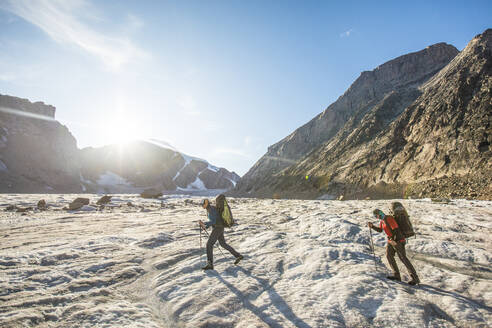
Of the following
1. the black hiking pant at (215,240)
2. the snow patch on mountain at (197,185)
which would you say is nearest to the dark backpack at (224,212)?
the black hiking pant at (215,240)

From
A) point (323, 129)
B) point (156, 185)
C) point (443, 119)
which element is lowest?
point (156, 185)

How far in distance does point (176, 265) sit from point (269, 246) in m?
3.49

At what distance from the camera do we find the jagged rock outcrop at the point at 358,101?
215 ft

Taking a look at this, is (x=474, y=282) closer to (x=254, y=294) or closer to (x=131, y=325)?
(x=254, y=294)

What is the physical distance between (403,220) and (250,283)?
14.5 feet

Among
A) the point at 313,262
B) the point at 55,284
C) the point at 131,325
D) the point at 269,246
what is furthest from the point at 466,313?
the point at 55,284

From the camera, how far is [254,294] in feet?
16.6

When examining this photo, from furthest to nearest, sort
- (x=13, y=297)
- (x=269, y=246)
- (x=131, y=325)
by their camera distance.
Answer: (x=269, y=246), (x=13, y=297), (x=131, y=325)

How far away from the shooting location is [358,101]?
75.3 meters

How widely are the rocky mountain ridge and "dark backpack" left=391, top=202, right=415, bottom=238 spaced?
124m

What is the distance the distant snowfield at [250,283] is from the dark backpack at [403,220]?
1.27m

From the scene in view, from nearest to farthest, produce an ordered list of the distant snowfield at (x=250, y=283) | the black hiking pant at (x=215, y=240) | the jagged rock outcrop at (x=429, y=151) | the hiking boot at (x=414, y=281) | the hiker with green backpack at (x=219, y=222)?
1. the distant snowfield at (x=250, y=283)
2. the hiking boot at (x=414, y=281)
3. the black hiking pant at (x=215, y=240)
4. the hiker with green backpack at (x=219, y=222)
5. the jagged rock outcrop at (x=429, y=151)

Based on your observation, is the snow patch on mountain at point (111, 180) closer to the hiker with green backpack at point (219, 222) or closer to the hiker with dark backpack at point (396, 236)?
the hiker with green backpack at point (219, 222)

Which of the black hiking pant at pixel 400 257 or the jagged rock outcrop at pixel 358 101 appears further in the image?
the jagged rock outcrop at pixel 358 101
